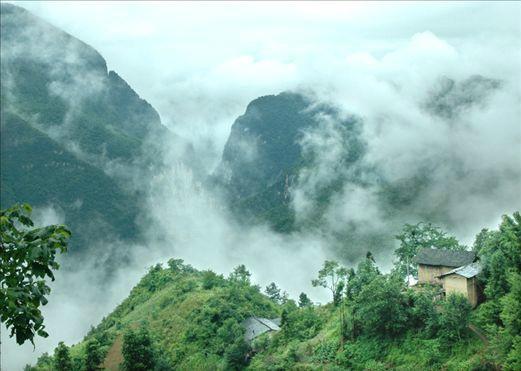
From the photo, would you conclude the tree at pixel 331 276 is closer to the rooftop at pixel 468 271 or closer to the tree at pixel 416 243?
the tree at pixel 416 243

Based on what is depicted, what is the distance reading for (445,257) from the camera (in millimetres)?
37312

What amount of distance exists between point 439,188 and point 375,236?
1413 centimetres

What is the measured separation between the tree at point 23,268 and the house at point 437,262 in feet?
111

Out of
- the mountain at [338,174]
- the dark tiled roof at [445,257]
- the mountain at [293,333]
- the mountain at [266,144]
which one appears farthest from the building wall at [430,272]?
the mountain at [266,144]

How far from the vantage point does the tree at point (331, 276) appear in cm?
3812

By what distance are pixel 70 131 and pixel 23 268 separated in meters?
147

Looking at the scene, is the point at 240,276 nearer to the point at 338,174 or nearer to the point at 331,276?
the point at 331,276

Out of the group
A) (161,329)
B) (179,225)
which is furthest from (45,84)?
(161,329)

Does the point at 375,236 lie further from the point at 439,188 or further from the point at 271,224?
the point at 271,224

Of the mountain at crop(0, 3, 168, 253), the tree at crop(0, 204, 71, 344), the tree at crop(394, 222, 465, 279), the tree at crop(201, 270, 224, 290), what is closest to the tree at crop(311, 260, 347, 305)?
the tree at crop(394, 222, 465, 279)

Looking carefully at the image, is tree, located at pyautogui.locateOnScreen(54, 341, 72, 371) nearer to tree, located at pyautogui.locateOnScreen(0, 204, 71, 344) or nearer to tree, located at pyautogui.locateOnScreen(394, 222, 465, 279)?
tree, located at pyautogui.locateOnScreen(394, 222, 465, 279)

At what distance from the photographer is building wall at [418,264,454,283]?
37219 millimetres

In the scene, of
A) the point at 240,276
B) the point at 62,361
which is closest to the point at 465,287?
the point at 62,361

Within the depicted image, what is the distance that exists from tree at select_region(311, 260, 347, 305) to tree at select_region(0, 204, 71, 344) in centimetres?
3271
